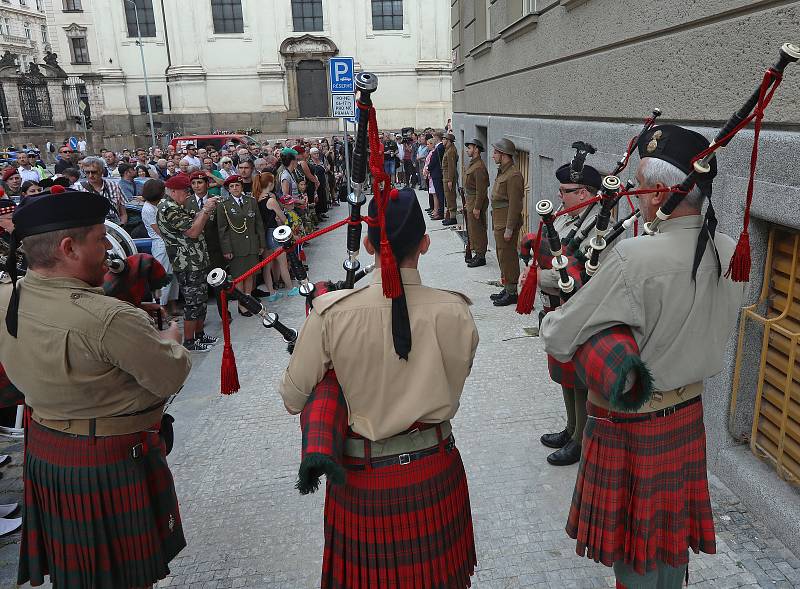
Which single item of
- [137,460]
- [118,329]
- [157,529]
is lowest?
[157,529]

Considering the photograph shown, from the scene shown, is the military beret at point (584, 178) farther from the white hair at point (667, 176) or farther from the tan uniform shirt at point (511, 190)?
the tan uniform shirt at point (511, 190)

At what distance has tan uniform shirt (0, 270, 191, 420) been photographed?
7.24 ft

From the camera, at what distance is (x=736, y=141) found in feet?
10.3

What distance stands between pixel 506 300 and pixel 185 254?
3665 mm

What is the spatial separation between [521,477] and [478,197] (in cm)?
531

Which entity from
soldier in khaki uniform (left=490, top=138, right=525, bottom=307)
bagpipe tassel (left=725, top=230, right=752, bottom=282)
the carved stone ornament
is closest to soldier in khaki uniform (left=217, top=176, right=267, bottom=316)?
soldier in khaki uniform (left=490, top=138, right=525, bottom=307)

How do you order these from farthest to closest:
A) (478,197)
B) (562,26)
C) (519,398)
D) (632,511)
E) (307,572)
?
(478,197) < (562,26) < (519,398) < (307,572) < (632,511)

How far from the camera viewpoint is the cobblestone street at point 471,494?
9.73 feet

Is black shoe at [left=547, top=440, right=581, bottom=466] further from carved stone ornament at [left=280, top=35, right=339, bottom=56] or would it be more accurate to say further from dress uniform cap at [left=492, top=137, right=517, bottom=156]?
carved stone ornament at [left=280, top=35, right=339, bottom=56]

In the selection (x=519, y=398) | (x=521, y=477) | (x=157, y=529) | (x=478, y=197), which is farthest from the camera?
(x=478, y=197)

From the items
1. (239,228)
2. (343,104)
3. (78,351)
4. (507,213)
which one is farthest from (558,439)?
(343,104)

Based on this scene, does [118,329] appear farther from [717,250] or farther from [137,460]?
[717,250]

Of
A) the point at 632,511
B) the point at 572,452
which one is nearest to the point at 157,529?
the point at 632,511

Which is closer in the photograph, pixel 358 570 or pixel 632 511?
pixel 358 570
